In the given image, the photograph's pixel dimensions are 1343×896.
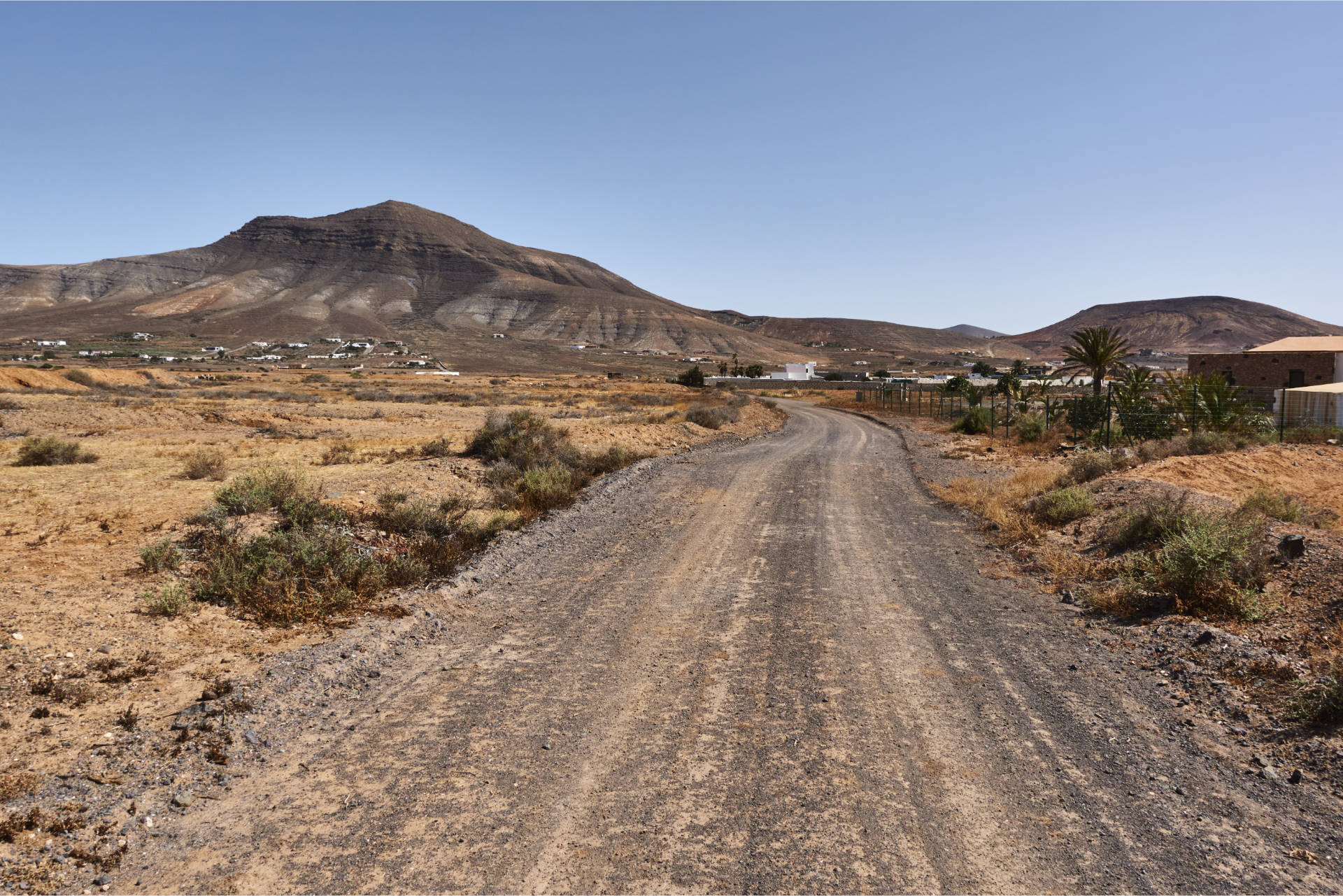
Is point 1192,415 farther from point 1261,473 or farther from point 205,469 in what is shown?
point 205,469

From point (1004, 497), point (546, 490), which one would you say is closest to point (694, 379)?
point (1004, 497)

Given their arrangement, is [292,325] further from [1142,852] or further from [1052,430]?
[1142,852]

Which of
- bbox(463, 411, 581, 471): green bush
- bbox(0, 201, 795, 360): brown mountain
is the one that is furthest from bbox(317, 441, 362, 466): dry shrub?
bbox(0, 201, 795, 360): brown mountain

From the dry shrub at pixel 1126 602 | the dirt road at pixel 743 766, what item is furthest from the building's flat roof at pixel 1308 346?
the dirt road at pixel 743 766

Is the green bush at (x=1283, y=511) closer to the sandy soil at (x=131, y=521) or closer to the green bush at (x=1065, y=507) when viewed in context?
the green bush at (x=1065, y=507)

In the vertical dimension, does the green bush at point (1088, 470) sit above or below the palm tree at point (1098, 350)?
below

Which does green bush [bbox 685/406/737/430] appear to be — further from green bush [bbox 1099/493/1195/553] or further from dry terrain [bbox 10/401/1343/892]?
dry terrain [bbox 10/401/1343/892]

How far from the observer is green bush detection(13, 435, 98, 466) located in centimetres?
1711

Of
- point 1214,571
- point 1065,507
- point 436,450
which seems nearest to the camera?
point 1214,571

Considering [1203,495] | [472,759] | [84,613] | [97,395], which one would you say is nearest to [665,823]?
[472,759]

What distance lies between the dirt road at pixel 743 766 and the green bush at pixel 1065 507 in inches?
173

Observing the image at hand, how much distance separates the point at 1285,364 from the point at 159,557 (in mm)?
56448

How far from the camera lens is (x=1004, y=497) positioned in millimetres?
15453

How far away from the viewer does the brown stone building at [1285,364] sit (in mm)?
41688
